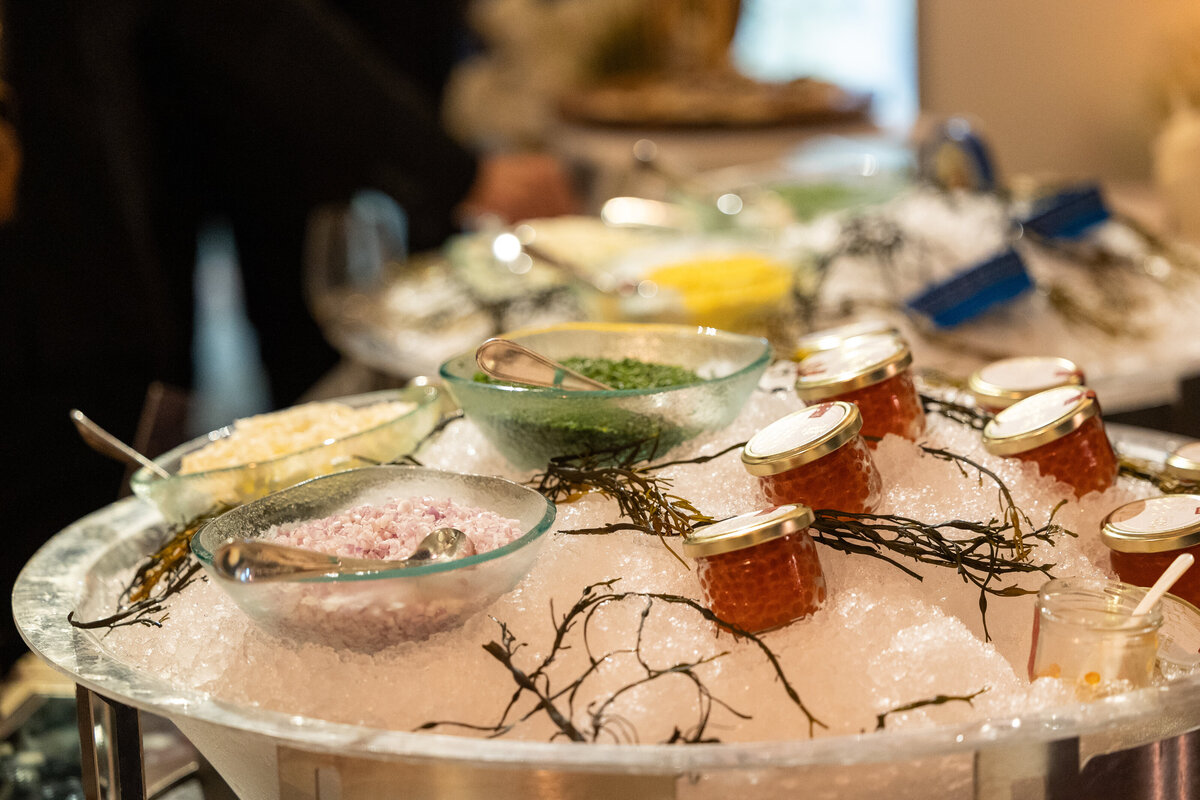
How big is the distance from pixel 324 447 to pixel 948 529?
447 millimetres

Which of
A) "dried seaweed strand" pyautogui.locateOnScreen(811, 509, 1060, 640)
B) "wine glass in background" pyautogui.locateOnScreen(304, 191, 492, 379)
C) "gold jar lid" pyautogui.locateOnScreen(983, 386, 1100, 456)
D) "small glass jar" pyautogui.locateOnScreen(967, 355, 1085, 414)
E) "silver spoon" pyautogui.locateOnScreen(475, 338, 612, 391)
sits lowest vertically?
"wine glass in background" pyautogui.locateOnScreen(304, 191, 492, 379)

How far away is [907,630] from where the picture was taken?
1.97ft

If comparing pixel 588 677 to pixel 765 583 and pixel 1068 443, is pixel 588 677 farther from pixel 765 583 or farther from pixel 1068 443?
pixel 1068 443

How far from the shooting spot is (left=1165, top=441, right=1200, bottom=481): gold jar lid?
78 centimetres

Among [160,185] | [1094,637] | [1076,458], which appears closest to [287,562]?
[1094,637]

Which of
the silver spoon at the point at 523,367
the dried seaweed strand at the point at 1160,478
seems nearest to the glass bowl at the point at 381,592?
the silver spoon at the point at 523,367

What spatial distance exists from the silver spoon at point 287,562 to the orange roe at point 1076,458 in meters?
0.41

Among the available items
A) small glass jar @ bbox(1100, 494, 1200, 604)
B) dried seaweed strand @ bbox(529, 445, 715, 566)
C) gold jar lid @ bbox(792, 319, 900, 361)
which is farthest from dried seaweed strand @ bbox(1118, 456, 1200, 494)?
dried seaweed strand @ bbox(529, 445, 715, 566)

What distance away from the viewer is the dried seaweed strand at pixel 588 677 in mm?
553

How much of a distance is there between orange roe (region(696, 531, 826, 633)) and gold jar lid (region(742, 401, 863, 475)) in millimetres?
57

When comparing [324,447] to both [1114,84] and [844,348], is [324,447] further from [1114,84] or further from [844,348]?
[1114,84]

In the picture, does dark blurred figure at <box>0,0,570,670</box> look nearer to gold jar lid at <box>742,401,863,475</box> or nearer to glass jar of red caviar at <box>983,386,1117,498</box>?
gold jar lid at <box>742,401,863,475</box>

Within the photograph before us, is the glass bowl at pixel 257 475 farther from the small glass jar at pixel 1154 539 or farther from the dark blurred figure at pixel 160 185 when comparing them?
the dark blurred figure at pixel 160 185

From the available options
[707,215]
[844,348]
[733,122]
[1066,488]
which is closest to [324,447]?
[844,348]
